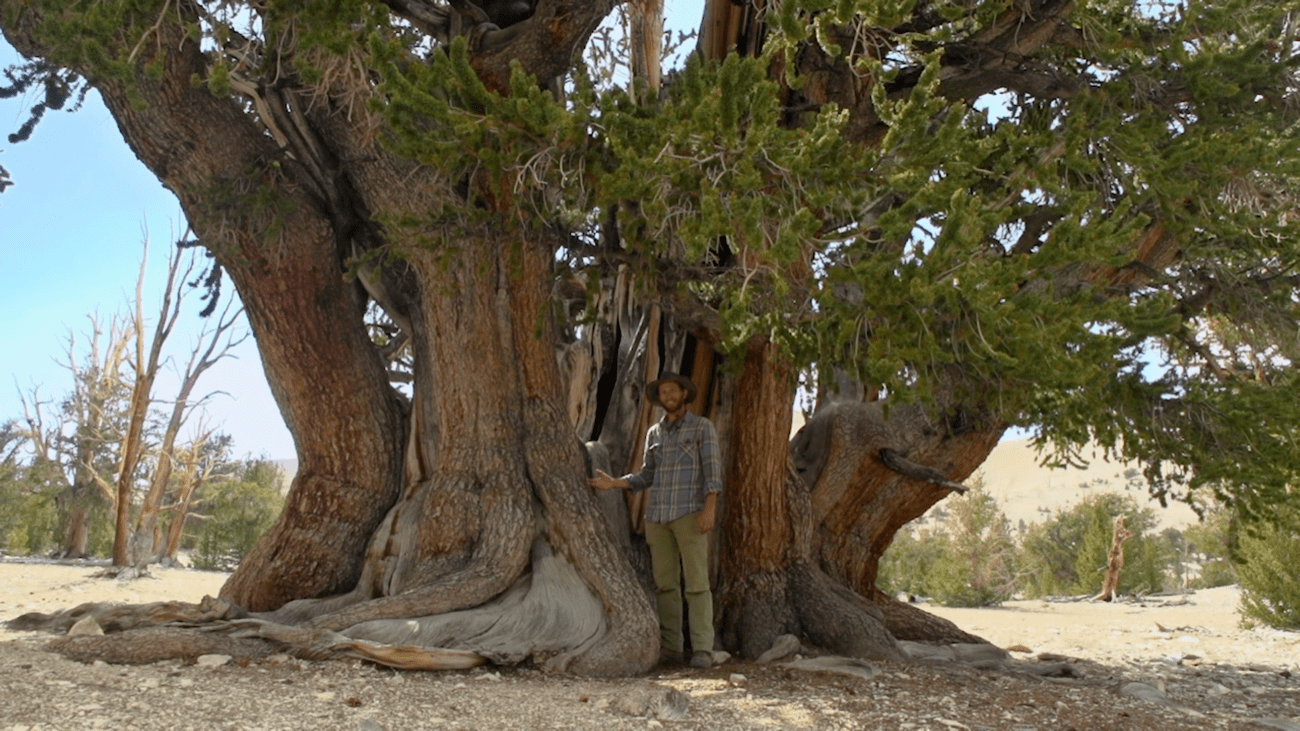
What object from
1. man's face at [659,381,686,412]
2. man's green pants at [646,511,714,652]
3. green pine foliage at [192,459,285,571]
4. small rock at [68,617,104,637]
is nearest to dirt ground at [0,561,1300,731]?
small rock at [68,617,104,637]

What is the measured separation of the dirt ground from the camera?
3.31 metres

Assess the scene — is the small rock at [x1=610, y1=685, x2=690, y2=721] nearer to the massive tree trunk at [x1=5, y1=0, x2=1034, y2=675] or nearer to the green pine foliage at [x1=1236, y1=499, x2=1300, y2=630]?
the massive tree trunk at [x1=5, y1=0, x2=1034, y2=675]

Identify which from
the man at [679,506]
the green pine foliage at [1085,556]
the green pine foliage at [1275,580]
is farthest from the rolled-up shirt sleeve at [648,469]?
the green pine foliage at [1085,556]

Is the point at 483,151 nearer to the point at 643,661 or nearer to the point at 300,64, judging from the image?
the point at 300,64

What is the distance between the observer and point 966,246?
3627 mm

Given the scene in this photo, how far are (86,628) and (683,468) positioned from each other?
306 centimetres

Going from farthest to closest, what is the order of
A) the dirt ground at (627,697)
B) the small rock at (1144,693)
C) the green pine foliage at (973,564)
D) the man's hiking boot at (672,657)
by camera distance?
the green pine foliage at (973,564), the man's hiking boot at (672,657), the small rock at (1144,693), the dirt ground at (627,697)

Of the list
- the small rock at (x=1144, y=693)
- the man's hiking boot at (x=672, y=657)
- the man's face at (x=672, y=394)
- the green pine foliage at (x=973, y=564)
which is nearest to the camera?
the small rock at (x=1144, y=693)

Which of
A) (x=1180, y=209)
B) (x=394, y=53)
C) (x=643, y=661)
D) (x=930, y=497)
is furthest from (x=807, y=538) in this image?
(x=394, y=53)

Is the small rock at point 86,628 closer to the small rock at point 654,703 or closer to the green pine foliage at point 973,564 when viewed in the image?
the small rock at point 654,703

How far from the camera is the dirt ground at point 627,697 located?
10.8 ft

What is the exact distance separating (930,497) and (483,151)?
4.59m

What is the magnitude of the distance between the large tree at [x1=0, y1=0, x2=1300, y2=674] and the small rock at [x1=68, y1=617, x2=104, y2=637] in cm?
95

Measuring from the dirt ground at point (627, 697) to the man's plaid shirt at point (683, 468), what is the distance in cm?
91
